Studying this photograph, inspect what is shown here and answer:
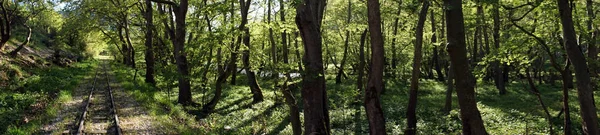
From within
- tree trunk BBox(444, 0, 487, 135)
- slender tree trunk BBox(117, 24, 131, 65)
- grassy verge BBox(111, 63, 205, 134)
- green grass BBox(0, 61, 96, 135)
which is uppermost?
slender tree trunk BBox(117, 24, 131, 65)

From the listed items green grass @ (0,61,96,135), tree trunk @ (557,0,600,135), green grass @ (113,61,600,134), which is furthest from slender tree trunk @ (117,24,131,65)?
tree trunk @ (557,0,600,135)

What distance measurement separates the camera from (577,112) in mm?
17203

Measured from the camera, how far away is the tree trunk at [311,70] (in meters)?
8.89

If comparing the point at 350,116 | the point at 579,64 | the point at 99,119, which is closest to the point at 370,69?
the point at 579,64

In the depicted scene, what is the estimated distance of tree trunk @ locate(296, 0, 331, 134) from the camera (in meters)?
8.89

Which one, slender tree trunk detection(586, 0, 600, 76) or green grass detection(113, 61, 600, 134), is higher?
slender tree trunk detection(586, 0, 600, 76)

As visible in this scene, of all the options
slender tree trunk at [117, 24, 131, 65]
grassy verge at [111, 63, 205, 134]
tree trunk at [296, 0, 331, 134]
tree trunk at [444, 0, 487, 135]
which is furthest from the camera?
slender tree trunk at [117, 24, 131, 65]

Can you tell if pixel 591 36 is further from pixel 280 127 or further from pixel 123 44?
pixel 123 44

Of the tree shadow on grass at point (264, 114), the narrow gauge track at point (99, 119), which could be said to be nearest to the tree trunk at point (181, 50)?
the narrow gauge track at point (99, 119)

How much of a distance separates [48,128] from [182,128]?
11.1 ft

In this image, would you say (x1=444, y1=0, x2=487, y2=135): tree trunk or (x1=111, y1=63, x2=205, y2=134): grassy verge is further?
(x1=111, y1=63, x2=205, y2=134): grassy verge

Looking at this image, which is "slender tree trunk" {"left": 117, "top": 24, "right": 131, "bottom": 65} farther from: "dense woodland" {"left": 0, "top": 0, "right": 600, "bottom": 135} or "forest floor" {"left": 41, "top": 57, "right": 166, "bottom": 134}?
"forest floor" {"left": 41, "top": 57, "right": 166, "bottom": 134}

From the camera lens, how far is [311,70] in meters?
8.96

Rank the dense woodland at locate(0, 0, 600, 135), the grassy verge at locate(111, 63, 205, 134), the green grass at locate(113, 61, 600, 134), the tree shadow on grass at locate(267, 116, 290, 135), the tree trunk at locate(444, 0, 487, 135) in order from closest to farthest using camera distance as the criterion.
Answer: the tree trunk at locate(444, 0, 487, 135) → the dense woodland at locate(0, 0, 600, 135) → the grassy verge at locate(111, 63, 205, 134) → the green grass at locate(113, 61, 600, 134) → the tree shadow on grass at locate(267, 116, 290, 135)
